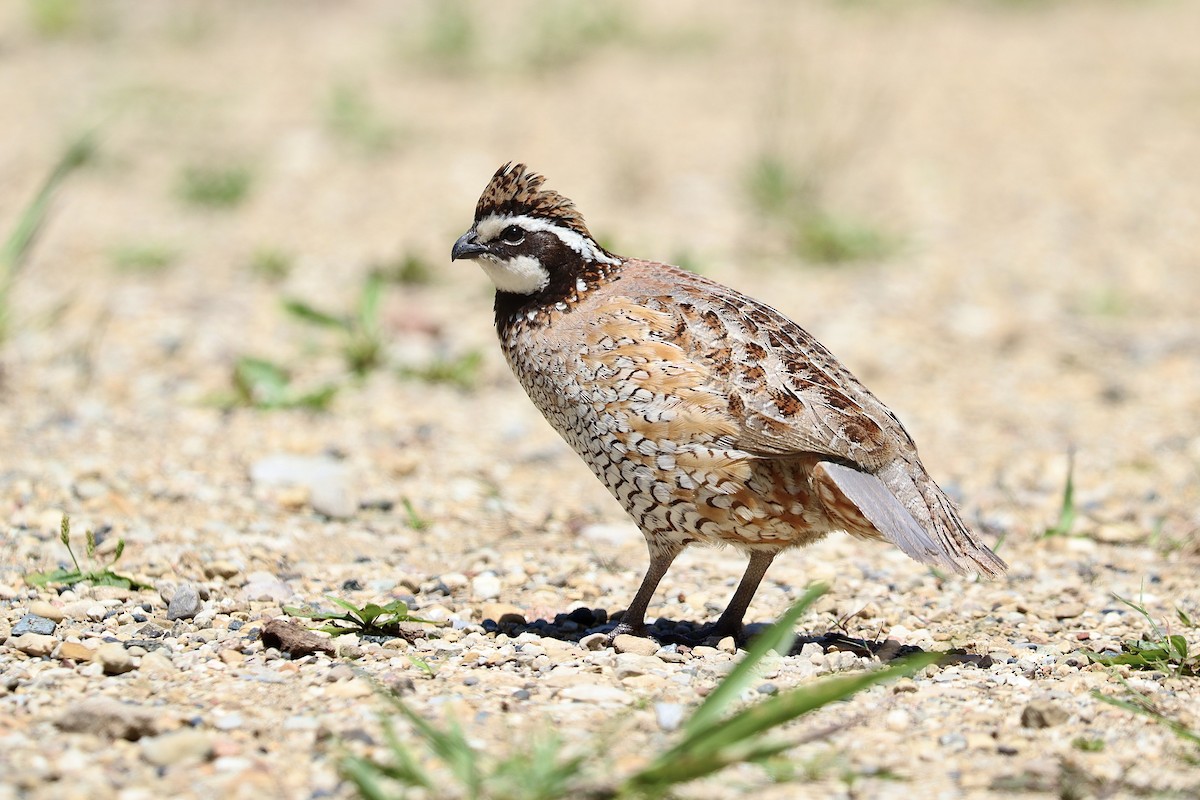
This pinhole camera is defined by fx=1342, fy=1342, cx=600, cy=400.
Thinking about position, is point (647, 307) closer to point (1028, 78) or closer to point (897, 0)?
point (1028, 78)

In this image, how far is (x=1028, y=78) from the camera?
13.2 meters

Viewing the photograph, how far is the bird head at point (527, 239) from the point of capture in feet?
15.4

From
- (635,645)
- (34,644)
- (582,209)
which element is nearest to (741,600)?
(635,645)

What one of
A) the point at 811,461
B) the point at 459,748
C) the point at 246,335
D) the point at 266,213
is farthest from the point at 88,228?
the point at 459,748

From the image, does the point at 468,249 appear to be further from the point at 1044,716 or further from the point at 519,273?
the point at 1044,716

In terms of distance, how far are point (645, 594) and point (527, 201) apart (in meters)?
1.45

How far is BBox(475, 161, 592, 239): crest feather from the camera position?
15.7 ft

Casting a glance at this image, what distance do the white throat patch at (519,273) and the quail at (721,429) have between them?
48 millimetres

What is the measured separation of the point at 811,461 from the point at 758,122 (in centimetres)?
817

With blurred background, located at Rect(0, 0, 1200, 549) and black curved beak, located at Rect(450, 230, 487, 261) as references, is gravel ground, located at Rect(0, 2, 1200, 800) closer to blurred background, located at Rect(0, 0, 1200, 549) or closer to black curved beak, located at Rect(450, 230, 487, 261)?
blurred background, located at Rect(0, 0, 1200, 549)

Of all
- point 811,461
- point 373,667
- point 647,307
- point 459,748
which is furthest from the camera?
point 647,307

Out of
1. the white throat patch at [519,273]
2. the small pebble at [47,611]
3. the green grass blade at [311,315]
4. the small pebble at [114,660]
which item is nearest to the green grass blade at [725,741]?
the small pebble at [114,660]

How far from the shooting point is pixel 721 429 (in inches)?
164

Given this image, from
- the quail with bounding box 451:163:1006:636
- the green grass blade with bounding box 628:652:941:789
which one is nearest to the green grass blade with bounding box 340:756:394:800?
the green grass blade with bounding box 628:652:941:789
